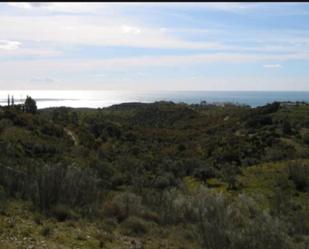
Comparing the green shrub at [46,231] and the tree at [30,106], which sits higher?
the tree at [30,106]

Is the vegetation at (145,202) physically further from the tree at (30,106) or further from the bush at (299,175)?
the tree at (30,106)

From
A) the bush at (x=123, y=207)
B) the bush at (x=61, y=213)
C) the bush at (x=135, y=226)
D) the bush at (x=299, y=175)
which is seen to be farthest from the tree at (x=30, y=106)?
the bush at (x=135, y=226)

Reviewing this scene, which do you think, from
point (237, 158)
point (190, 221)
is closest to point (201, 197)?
point (190, 221)

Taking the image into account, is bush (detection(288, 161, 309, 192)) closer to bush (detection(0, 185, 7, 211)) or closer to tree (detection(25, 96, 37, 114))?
bush (detection(0, 185, 7, 211))

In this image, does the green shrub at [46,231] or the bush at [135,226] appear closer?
the green shrub at [46,231]

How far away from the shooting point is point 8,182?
54.9ft

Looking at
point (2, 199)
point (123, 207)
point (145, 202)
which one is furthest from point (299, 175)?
point (2, 199)

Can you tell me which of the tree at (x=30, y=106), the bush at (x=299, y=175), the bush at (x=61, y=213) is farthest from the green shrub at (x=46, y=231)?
Result: the tree at (x=30, y=106)

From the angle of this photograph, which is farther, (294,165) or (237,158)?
(237,158)

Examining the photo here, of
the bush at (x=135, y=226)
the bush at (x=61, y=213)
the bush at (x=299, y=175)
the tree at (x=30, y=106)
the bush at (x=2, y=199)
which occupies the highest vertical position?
the tree at (x=30, y=106)

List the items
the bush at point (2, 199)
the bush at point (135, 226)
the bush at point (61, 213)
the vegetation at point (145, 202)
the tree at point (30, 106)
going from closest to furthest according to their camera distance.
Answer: the vegetation at point (145, 202), the bush at point (135, 226), the bush at point (2, 199), the bush at point (61, 213), the tree at point (30, 106)

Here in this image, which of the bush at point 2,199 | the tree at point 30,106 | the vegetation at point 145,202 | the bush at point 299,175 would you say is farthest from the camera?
the tree at point 30,106

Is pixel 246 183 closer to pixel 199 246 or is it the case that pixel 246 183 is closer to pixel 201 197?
pixel 201 197

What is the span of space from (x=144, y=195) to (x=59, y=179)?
4569 millimetres
